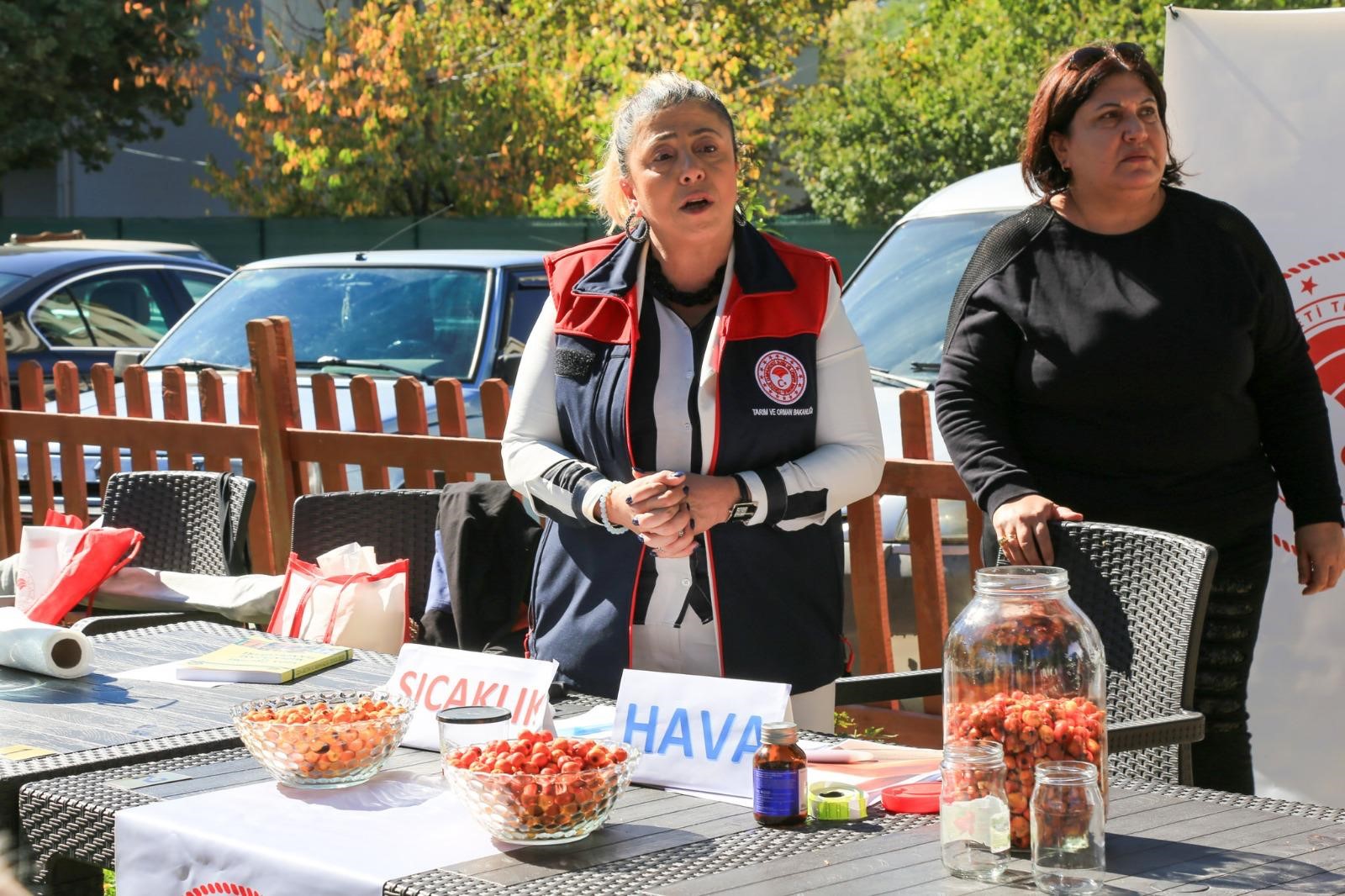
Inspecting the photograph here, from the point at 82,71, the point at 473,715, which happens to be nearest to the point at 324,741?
the point at 473,715

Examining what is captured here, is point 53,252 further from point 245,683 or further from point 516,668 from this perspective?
point 516,668

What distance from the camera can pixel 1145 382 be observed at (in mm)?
3406

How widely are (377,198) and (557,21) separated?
3.62 m

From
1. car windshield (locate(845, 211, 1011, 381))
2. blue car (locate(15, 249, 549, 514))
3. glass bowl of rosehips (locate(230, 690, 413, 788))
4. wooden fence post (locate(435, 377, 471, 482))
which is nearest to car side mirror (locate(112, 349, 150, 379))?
blue car (locate(15, 249, 549, 514))

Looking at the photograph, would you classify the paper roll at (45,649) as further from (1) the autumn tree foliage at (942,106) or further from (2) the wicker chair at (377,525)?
(1) the autumn tree foliage at (942,106)

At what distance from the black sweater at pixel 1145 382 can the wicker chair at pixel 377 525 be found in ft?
5.70

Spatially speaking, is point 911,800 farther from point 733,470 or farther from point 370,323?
point 370,323

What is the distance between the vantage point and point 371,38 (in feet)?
55.0

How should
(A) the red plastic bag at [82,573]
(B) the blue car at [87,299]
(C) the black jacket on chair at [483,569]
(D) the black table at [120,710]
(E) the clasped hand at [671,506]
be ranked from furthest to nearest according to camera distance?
(B) the blue car at [87,299]
(C) the black jacket on chair at [483,569]
(A) the red plastic bag at [82,573]
(E) the clasped hand at [671,506]
(D) the black table at [120,710]

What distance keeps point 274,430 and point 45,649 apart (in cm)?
278

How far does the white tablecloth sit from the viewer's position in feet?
7.39

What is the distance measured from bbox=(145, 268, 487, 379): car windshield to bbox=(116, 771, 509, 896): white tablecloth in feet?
15.3

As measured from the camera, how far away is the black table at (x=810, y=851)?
7.01ft

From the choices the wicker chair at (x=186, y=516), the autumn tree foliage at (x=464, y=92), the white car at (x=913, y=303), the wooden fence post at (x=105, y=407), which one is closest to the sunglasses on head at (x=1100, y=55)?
the white car at (x=913, y=303)
